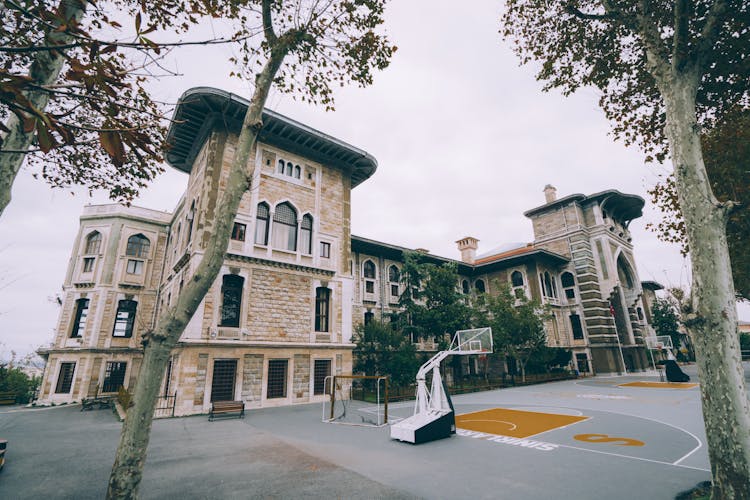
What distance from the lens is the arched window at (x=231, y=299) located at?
15172mm

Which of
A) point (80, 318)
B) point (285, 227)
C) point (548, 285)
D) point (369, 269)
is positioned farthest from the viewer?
point (548, 285)

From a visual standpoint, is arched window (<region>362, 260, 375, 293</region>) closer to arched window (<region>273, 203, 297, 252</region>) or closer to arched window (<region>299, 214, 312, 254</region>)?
arched window (<region>299, 214, 312, 254</region>)

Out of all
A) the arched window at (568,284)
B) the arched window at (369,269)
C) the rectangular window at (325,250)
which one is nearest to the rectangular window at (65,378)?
the rectangular window at (325,250)

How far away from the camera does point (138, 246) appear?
2312 cm

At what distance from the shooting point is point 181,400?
1305cm

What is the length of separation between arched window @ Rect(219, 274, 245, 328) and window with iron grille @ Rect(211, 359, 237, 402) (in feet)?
5.37

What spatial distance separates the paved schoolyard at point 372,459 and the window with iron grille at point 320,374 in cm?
431

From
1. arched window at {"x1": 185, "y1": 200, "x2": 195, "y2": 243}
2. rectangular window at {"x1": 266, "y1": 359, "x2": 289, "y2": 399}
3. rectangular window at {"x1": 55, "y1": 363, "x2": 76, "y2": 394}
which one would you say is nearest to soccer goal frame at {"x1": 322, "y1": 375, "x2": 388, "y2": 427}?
rectangular window at {"x1": 266, "y1": 359, "x2": 289, "y2": 399}

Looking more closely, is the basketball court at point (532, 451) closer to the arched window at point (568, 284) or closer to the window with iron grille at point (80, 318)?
the window with iron grille at point (80, 318)

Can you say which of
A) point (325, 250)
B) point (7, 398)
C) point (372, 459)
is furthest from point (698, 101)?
point (7, 398)

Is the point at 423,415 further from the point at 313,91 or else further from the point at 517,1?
the point at 517,1

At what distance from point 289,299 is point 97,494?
1153 cm

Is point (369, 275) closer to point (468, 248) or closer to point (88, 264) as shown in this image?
point (468, 248)

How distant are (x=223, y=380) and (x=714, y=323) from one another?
1526 centimetres
